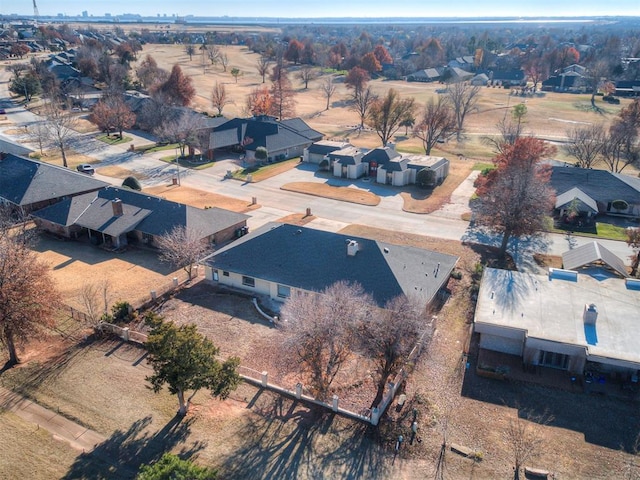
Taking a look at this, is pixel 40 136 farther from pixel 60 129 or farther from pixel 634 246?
pixel 634 246

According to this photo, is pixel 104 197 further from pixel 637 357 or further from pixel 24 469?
pixel 637 357

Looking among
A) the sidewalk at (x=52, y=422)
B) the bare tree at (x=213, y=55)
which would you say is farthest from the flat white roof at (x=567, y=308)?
the bare tree at (x=213, y=55)

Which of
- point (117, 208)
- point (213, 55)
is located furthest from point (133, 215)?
point (213, 55)

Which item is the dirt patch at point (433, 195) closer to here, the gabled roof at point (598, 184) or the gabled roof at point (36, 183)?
the gabled roof at point (598, 184)

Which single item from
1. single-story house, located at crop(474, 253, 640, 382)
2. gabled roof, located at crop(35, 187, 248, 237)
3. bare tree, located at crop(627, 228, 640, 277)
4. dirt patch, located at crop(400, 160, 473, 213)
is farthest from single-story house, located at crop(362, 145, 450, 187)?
single-story house, located at crop(474, 253, 640, 382)

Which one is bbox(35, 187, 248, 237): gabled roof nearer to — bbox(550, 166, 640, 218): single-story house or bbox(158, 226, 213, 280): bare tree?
bbox(158, 226, 213, 280): bare tree
